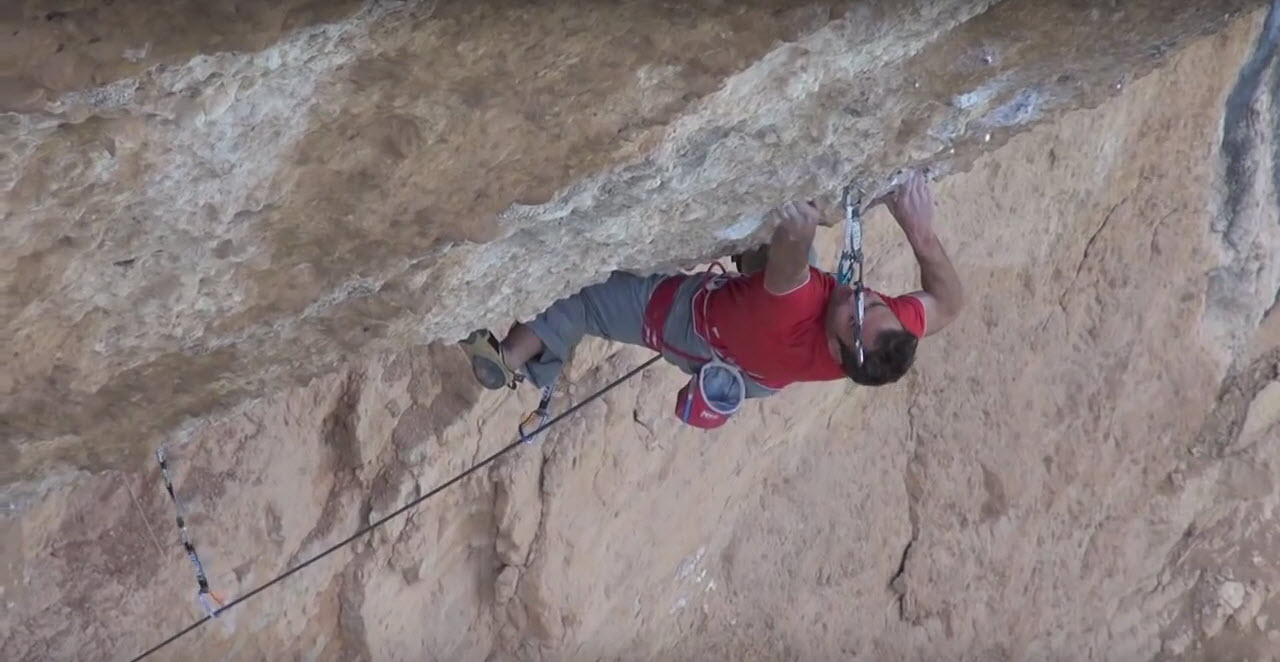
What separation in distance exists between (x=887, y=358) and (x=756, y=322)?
0.75ft

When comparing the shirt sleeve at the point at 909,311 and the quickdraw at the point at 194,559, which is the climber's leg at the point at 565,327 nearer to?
the shirt sleeve at the point at 909,311

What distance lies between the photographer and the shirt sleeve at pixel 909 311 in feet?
5.87

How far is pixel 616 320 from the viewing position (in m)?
1.97

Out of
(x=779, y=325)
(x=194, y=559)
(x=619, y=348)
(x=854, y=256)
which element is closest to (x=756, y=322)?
(x=779, y=325)

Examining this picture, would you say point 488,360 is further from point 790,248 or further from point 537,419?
point 790,248

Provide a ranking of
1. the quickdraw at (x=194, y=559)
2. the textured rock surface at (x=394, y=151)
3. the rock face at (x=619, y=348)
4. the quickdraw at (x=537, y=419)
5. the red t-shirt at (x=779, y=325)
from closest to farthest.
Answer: the textured rock surface at (x=394, y=151) < the rock face at (x=619, y=348) < the red t-shirt at (x=779, y=325) < the quickdraw at (x=194, y=559) < the quickdraw at (x=537, y=419)

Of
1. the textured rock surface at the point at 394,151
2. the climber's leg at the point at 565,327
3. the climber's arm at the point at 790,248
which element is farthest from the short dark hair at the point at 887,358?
the climber's leg at the point at 565,327

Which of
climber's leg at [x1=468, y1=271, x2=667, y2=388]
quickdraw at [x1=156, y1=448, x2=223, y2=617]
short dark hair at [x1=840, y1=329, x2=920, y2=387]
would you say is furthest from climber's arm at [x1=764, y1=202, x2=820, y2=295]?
quickdraw at [x1=156, y1=448, x2=223, y2=617]

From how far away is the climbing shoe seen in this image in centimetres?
188

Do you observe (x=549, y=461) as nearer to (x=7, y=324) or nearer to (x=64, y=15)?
(x=7, y=324)

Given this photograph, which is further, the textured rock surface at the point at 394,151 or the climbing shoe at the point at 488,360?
the climbing shoe at the point at 488,360

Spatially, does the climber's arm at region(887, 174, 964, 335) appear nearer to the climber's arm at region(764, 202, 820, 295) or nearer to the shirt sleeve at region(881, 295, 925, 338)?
the shirt sleeve at region(881, 295, 925, 338)

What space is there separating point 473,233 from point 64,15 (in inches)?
23.0

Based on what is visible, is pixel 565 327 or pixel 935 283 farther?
pixel 565 327
